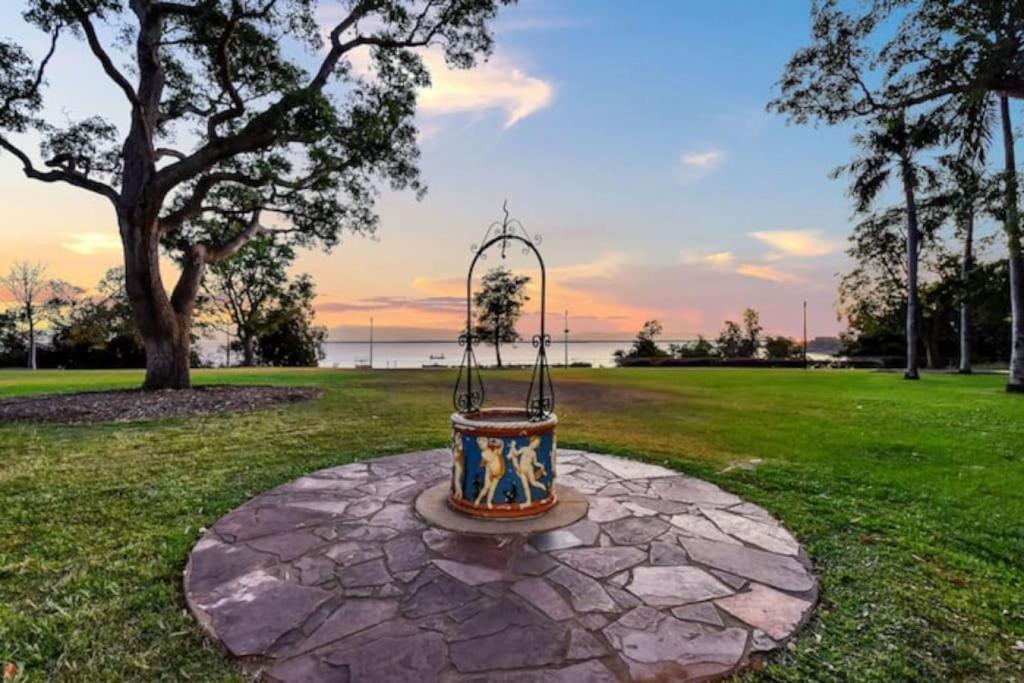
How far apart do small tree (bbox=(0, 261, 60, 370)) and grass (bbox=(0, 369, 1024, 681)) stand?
1113 inches

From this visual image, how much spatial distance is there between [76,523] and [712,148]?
10.3 m

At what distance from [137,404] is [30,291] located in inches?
1086

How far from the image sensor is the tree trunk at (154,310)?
8930 millimetres

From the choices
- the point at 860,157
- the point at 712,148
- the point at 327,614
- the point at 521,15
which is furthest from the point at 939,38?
the point at 860,157

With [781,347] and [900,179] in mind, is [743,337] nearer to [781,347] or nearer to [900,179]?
[781,347]

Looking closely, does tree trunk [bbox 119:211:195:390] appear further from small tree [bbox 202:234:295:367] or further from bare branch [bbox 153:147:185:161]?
small tree [bbox 202:234:295:367]

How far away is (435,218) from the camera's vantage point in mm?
11867

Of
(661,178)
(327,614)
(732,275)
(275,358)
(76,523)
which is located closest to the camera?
(327,614)

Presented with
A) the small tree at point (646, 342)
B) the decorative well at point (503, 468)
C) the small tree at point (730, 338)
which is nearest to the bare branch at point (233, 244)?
the decorative well at point (503, 468)

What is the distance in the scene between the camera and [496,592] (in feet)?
7.80

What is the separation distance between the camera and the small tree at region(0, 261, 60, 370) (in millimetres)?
26422

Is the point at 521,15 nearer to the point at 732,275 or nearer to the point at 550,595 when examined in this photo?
the point at 550,595

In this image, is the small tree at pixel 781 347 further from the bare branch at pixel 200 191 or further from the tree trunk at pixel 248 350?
the tree trunk at pixel 248 350

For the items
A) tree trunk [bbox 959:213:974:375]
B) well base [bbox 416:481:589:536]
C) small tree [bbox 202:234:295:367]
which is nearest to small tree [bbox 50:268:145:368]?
small tree [bbox 202:234:295:367]
